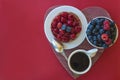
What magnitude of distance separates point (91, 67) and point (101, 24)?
15cm

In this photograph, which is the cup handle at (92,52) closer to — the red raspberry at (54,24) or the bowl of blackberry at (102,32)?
the bowl of blackberry at (102,32)

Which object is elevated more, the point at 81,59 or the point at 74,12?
the point at 74,12

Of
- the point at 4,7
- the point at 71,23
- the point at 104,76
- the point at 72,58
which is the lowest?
the point at 104,76

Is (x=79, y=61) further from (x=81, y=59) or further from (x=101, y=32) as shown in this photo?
(x=101, y=32)

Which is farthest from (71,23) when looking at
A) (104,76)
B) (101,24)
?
(104,76)

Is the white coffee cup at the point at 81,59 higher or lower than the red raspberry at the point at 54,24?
lower

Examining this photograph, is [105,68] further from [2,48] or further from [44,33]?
[2,48]

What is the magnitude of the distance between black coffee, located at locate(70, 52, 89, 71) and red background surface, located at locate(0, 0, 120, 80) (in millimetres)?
50

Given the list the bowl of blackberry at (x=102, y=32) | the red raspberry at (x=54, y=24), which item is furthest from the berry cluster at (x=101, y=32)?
the red raspberry at (x=54, y=24)

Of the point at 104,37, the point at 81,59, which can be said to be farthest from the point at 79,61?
the point at 104,37

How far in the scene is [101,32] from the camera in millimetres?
897

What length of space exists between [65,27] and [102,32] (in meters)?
0.12

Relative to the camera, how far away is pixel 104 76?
37.8 inches

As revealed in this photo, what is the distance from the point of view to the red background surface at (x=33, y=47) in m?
0.96
